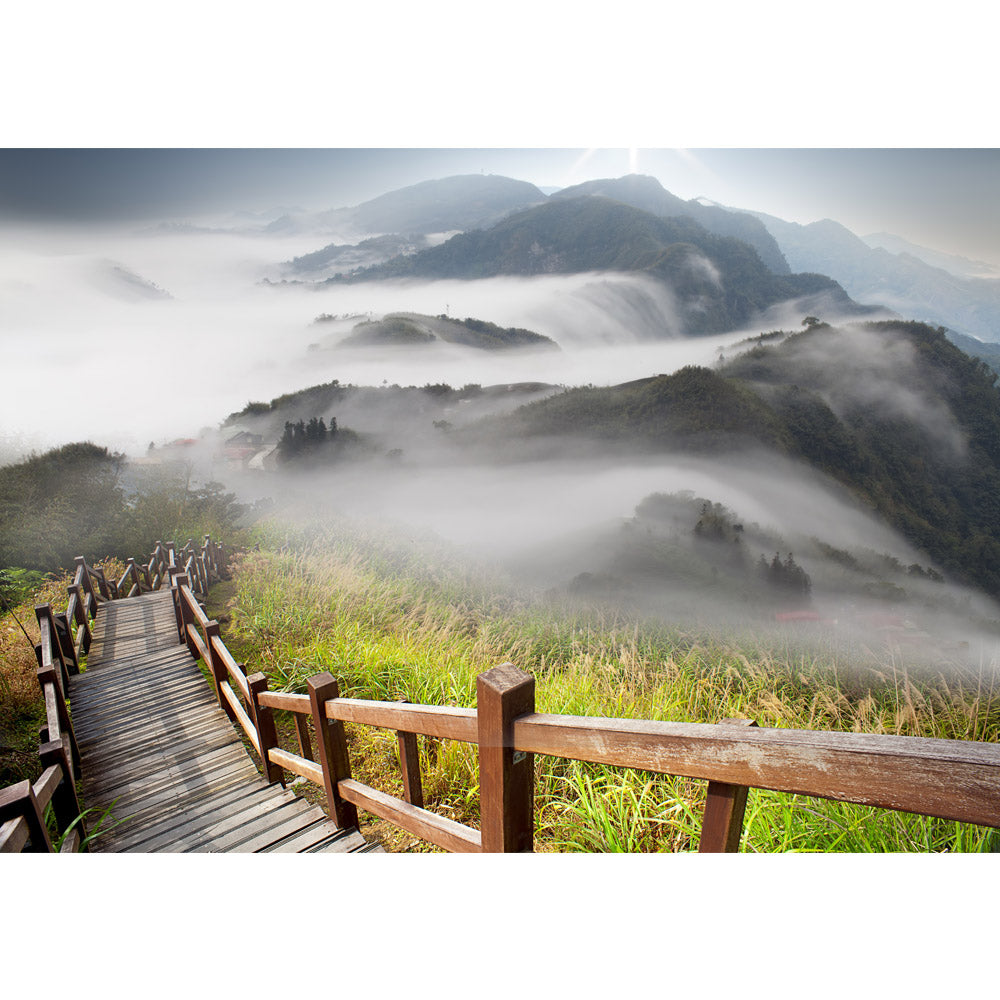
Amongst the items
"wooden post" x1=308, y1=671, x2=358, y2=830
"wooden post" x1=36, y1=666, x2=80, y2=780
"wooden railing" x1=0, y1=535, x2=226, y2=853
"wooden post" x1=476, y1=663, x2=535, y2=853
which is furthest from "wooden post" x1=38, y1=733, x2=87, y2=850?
"wooden post" x1=476, y1=663, x2=535, y2=853

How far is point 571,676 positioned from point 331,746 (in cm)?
177

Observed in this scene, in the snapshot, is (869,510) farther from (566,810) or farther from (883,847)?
(566,810)

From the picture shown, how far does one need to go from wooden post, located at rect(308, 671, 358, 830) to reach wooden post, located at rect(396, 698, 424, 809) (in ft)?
1.02

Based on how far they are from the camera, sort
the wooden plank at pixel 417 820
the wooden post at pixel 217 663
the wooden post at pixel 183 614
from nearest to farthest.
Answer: the wooden plank at pixel 417 820, the wooden post at pixel 217 663, the wooden post at pixel 183 614

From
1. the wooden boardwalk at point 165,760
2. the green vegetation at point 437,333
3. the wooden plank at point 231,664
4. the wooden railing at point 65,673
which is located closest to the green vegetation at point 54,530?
the wooden railing at point 65,673

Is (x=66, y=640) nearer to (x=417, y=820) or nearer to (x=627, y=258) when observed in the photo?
(x=417, y=820)

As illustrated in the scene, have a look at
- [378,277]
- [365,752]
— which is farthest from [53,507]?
[378,277]

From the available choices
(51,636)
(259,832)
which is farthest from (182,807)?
(51,636)

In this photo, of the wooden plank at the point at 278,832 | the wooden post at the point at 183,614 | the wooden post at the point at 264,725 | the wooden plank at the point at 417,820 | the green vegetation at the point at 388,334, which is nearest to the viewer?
the wooden plank at the point at 417,820

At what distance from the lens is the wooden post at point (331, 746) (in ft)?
5.09

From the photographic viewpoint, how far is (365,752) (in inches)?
98.9

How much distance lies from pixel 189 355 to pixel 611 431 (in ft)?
12.7

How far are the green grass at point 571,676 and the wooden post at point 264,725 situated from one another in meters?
0.40

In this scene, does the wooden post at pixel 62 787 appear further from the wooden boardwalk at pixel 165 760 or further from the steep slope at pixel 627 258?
the steep slope at pixel 627 258
